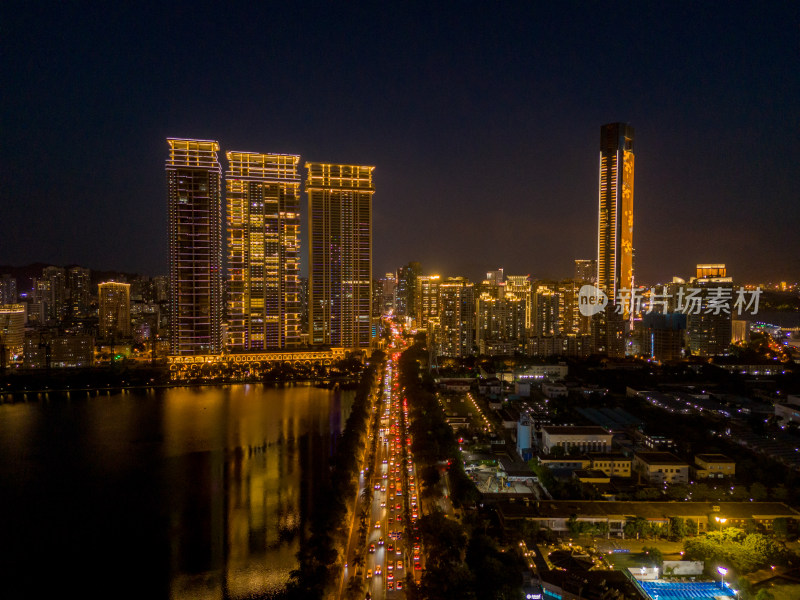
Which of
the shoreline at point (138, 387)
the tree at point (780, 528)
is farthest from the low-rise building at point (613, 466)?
the shoreline at point (138, 387)

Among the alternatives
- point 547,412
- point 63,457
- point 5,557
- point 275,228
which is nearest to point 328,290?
point 275,228

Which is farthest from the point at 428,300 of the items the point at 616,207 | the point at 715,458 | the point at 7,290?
the point at 7,290

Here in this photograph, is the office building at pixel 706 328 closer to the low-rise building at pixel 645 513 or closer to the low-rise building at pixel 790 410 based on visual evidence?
the low-rise building at pixel 790 410

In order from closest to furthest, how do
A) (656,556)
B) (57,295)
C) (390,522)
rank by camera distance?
(656,556) → (390,522) → (57,295)

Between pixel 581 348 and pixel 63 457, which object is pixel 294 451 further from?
pixel 581 348

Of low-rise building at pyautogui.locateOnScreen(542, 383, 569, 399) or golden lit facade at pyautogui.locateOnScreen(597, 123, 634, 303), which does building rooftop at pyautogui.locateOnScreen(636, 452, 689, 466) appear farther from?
golden lit facade at pyautogui.locateOnScreen(597, 123, 634, 303)

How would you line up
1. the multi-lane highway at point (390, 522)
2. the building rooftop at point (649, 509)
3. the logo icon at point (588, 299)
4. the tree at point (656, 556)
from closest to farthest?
1. the multi-lane highway at point (390, 522)
2. the tree at point (656, 556)
3. the building rooftop at point (649, 509)
4. the logo icon at point (588, 299)

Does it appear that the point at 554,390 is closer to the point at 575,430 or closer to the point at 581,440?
the point at 575,430
